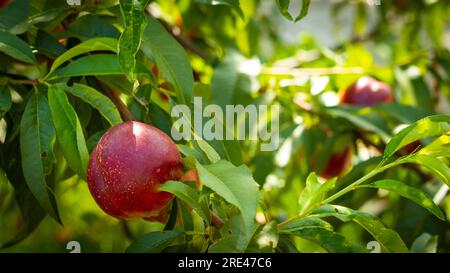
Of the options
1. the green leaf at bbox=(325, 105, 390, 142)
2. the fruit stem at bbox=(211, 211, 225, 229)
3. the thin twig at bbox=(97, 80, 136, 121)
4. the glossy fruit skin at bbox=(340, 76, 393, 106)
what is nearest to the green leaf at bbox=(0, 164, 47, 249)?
the thin twig at bbox=(97, 80, 136, 121)

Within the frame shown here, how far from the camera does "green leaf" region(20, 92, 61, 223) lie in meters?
0.62

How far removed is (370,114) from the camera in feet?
3.37

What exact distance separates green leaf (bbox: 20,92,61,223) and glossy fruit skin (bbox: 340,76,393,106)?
0.59 meters

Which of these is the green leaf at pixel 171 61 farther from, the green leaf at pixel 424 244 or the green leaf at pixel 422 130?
the green leaf at pixel 424 244

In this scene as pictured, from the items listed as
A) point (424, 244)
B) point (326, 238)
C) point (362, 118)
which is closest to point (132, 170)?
point (326, 238)

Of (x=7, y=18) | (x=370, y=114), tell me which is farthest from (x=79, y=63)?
(x=370, y=114)

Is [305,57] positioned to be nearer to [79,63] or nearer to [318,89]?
[318,89]

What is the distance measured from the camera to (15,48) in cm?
64

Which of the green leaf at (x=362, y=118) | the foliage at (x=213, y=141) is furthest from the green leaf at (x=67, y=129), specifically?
the green leaf at (x=362, y=118)

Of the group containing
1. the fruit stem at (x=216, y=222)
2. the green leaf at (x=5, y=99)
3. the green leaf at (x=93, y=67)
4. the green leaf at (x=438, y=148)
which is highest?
the green leaf at (x=93, y=67)

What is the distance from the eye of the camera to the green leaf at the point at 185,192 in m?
0.54

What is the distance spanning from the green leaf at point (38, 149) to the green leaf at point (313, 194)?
197 mm

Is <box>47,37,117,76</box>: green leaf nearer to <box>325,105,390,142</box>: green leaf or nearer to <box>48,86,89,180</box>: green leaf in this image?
<box>48,86,89,180</box>: green leaf
